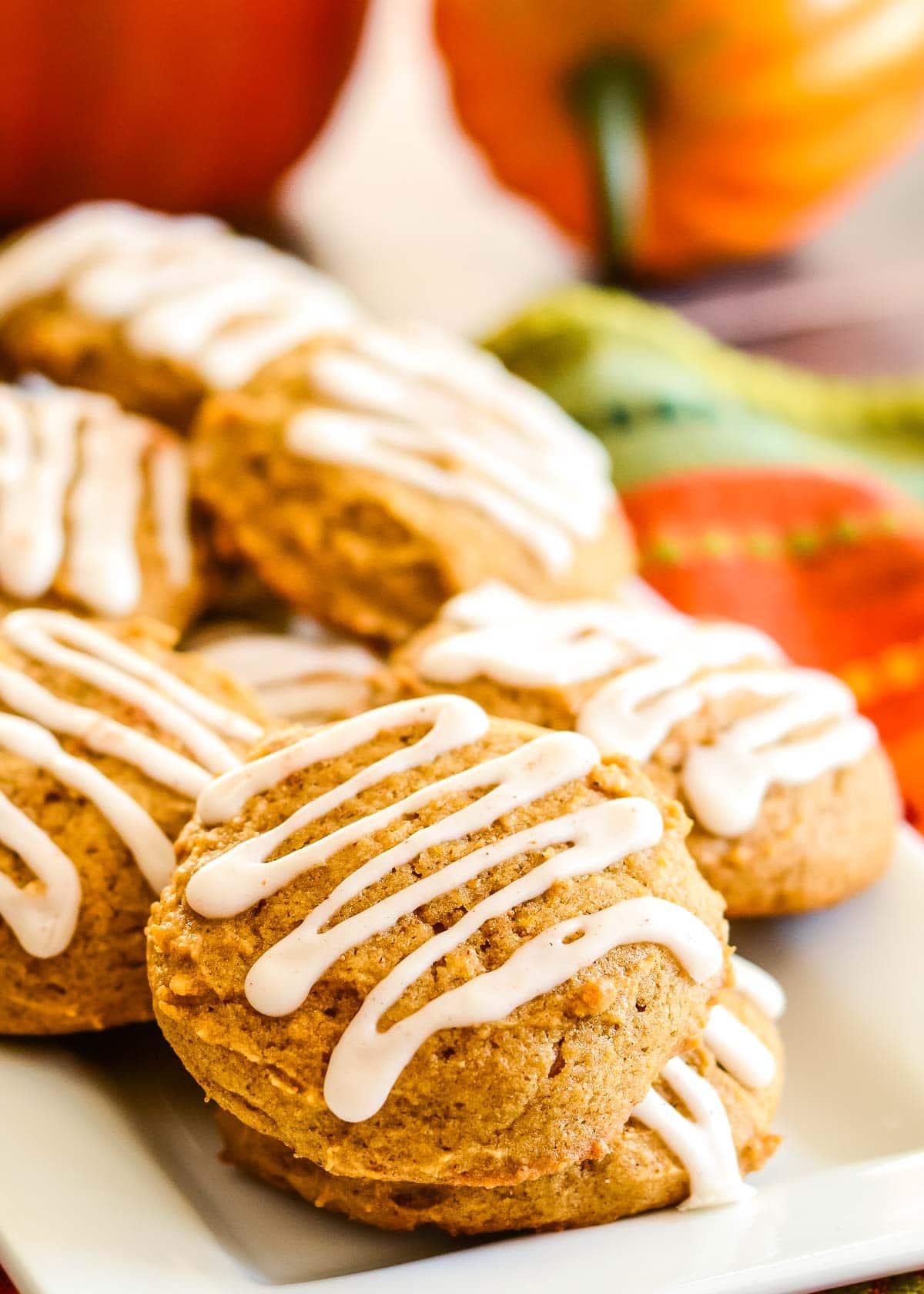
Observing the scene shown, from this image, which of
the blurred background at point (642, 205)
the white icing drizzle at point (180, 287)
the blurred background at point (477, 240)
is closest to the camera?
the white icing drizzle at point (180, 287)

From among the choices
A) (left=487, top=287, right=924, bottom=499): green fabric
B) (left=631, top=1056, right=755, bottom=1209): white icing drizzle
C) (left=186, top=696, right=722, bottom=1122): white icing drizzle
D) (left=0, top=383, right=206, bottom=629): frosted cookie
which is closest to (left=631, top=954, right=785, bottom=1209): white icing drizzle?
(left=631, top=1056, right=755, bottom=1209): white icing drizzle

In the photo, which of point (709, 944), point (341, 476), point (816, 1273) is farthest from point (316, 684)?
point (816, 1273)

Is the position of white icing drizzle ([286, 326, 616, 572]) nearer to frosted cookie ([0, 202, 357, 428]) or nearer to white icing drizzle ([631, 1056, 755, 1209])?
frosted cookie ([0, 202, 357, 428])

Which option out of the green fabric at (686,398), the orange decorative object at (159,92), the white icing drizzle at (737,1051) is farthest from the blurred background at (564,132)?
the white icing drizzle at (737,1051)

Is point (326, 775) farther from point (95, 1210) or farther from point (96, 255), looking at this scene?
point (96, 255)

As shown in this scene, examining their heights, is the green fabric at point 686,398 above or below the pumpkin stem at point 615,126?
below

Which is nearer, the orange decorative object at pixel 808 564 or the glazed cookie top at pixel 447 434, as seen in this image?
the glazed cookie top at pixel 447 434

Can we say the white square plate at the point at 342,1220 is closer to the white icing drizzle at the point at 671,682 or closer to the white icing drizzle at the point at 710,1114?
the white icing drizzle at the point at 710,1114
